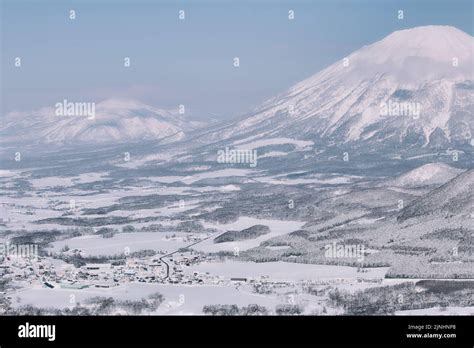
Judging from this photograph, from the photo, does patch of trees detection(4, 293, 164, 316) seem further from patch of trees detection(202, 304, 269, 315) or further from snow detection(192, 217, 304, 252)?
snow detection(192, 217, 304, 252)

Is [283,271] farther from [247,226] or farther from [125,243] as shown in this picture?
[247,226]

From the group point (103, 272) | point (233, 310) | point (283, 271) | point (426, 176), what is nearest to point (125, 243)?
point (103, 272)

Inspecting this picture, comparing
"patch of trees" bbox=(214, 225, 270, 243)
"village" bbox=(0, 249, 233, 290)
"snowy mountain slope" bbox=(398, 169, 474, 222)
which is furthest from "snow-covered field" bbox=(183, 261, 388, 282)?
"snowy mountain slope" bbox=(398, 169, 474, 222)

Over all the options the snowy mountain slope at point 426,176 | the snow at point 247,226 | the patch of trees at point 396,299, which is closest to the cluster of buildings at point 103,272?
the snow at point 247,226

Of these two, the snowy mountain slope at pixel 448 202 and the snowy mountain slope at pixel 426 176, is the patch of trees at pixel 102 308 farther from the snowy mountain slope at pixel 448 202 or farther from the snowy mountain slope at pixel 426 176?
the snowy mountain slope at pixel 426 176

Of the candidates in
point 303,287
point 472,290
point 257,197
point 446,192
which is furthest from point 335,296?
point 257,197

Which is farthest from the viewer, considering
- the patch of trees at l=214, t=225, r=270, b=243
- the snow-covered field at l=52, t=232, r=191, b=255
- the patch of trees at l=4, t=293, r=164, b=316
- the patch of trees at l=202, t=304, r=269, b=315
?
the patch of trees at l=214, t=225, r=270, b=243
